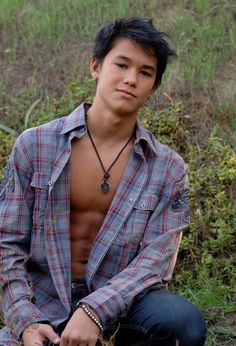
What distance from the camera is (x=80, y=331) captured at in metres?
3.01

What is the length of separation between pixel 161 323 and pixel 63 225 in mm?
572

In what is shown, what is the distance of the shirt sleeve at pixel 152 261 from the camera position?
3123 mm

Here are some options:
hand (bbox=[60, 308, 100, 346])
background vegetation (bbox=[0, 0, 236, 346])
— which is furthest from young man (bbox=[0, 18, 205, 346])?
background vegetation (bbox=[0, 0, 236, 346])

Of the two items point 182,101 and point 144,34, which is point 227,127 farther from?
point 144,34

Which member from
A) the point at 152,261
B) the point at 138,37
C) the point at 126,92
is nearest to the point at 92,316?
the point at 152,261

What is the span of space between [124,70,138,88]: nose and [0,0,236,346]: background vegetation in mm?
1479

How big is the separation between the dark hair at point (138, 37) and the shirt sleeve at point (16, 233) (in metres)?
0.52

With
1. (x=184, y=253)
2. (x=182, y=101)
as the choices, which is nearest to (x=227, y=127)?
(x=182, y=101)

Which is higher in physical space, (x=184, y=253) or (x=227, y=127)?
(x=227, y=127)

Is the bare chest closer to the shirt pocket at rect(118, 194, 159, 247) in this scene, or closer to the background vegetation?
the shirt pocket at rect(118, 194, 159, 247)

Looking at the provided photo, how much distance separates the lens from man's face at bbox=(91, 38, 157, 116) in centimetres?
334

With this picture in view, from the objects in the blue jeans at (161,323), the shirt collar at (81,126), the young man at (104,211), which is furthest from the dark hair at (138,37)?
the blue jeans at (161,323)

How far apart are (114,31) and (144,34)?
14cm

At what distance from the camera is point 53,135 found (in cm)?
338
